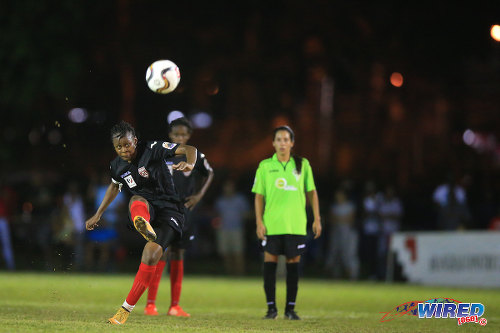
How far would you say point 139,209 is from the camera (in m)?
8.80

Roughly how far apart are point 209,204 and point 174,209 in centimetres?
2022

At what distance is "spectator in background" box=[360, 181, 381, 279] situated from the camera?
20938mm

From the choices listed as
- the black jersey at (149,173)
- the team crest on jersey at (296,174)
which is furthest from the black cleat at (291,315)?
the black jersey at (149,173)

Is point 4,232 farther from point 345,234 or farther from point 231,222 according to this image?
point 345,234

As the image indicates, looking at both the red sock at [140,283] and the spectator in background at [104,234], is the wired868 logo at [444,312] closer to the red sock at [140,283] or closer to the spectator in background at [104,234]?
the red sock at [140,283]

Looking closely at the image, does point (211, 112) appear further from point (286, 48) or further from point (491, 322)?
point (491, 322)

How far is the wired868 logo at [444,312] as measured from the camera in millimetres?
10307

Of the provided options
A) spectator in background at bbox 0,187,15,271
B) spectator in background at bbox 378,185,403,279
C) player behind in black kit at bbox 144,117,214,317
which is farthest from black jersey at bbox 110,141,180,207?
spectator in background at bbox 0,187,15,271

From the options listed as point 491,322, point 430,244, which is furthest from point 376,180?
point 491,322

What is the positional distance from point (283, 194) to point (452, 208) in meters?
10.4

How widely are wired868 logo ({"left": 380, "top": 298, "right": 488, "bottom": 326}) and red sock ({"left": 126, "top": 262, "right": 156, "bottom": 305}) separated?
3170 mm

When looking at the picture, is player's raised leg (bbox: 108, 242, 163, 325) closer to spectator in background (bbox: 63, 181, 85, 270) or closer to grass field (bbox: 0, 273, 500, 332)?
grass field (bbox: 0, 273, 500, 332)

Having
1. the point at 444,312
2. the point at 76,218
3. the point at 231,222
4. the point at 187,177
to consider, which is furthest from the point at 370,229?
the point at 187,177

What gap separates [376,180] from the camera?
3167cm
